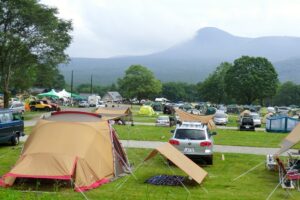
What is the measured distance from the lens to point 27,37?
4106 cm

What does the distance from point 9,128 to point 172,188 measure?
34.6 feet

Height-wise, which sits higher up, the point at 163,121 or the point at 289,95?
the point at 163,121

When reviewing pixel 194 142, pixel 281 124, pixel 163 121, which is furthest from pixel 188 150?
pixel 163 121

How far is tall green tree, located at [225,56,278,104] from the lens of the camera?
81.8m

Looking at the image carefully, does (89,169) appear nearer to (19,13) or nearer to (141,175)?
(141,175)

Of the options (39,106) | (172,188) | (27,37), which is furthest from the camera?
(39,106)

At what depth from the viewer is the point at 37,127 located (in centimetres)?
1353

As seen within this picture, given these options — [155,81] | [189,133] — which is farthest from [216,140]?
[155,81]

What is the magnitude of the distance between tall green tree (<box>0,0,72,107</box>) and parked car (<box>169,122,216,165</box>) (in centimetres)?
2788

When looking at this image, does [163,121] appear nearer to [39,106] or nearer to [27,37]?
[27,37]

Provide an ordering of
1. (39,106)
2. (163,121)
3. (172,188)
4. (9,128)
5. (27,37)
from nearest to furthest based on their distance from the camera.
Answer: (172,188)
(9,128)
(163,121)
(27,37)
(39,106)

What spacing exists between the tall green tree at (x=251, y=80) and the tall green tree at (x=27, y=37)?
46413 mm

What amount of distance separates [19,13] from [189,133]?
2910cm

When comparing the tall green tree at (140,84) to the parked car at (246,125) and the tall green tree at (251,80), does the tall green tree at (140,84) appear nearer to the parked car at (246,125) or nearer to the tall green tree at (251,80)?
the tall green tree at (251,80)
